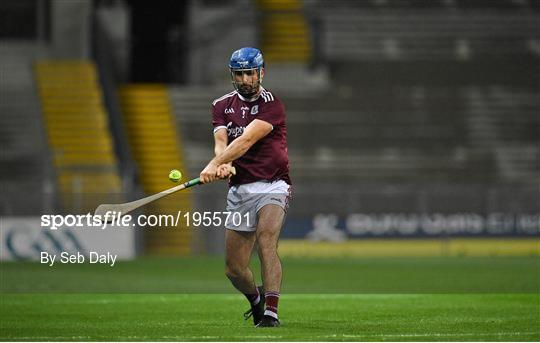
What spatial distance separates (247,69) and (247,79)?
0.12 metres

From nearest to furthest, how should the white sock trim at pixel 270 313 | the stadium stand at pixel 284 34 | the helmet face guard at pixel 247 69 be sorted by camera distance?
the helmet face guard at pixel 247 69
the white sock trim at pixel 270 313
the stadium stand at pixel 284 34

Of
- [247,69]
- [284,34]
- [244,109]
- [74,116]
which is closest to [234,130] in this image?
[244,109]

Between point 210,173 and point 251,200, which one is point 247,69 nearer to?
point 210,173

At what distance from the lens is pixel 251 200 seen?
525 inches

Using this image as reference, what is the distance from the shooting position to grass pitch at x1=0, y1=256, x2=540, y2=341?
12922 mm

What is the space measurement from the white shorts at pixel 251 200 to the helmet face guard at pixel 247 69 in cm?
93

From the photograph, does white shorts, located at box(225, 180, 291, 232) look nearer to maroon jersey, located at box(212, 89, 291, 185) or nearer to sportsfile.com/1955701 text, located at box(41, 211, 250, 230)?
maroon jersey, located at box(212, 89, 291, 185)

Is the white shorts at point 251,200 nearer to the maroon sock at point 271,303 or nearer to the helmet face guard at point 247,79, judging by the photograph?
the maroon sock at point 271,303

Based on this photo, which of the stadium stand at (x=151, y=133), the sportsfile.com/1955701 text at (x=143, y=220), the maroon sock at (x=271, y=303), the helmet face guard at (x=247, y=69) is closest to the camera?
the helmet face guard at (x=247, y=69)

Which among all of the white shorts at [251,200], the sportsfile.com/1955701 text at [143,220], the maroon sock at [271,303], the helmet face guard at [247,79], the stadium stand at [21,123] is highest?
the helmet face guard at [247,79]

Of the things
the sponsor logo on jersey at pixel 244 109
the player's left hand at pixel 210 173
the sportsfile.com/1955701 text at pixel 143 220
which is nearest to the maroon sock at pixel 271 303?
A: the player's left hand at pixel 210 173

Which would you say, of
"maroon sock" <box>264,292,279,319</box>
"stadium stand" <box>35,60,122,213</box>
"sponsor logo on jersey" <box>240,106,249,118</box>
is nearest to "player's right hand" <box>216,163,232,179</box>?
"sponsor logo on jersey" <box>240,106,249,118</box>

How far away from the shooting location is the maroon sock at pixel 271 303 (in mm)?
13133

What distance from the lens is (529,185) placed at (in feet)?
117
